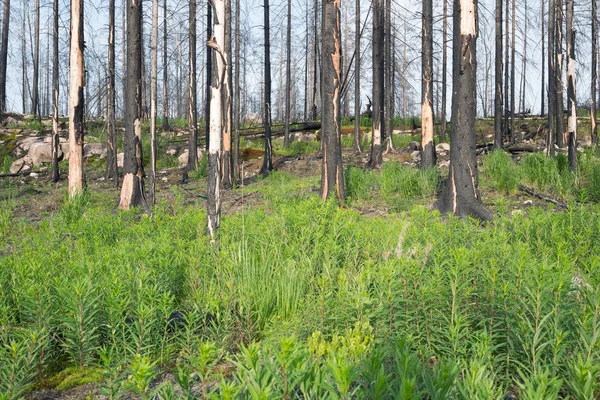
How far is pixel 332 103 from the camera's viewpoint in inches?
341

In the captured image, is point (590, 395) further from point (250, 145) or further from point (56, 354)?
point (250, 145)

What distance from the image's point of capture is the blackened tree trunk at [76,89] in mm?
11094

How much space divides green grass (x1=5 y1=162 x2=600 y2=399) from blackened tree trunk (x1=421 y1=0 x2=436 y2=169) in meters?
8.43

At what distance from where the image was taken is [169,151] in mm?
19891

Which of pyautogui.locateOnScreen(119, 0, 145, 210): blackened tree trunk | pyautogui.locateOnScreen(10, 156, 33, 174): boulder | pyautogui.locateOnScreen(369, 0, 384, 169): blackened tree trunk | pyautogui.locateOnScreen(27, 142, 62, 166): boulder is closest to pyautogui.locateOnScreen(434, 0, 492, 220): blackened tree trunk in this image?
pyautogui.locateOnScreen(119, 0, 145, 210): blackened tree trunk

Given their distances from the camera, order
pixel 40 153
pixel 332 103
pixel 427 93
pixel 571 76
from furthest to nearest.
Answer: pixel 40 153, pixel 427 93, pixel 571 76, pixel 332 103

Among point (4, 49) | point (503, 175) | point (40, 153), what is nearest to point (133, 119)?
point (503, 175)

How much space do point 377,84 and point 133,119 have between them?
9.79 m

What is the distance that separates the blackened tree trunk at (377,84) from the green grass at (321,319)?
36.0 feet

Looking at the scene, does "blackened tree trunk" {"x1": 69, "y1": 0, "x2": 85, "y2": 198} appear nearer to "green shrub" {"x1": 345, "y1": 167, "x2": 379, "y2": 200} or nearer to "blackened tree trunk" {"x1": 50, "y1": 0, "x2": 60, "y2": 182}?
"blackened tree trunk" {"x1": 50, "y1": 0, "x2": 60, "y2": 182}

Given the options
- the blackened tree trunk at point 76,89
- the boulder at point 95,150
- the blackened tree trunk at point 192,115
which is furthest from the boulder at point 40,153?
the blackened tree trunk at point 76,89

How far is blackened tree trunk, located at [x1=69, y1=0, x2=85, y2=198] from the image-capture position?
1109 cm

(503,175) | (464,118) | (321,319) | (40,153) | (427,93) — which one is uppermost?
(427,93)

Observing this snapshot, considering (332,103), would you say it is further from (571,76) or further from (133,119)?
(571,76)
